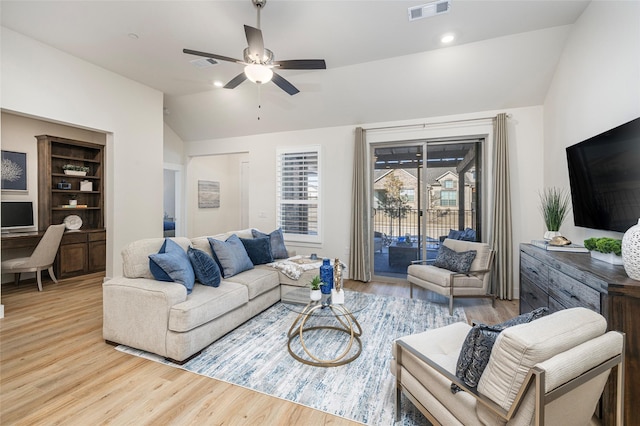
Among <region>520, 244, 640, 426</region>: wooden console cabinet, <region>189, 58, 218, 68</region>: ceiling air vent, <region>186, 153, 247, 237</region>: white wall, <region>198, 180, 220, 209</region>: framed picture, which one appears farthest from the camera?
<region>198, 180, 220, 209</region>: framed picture

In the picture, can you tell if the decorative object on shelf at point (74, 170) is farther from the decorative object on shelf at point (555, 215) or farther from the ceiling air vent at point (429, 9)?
the decorative object on shelf at point (555, 215)

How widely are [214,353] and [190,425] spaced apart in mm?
831

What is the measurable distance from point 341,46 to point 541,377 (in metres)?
3.67

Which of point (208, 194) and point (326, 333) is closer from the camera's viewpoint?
point (326, 333)

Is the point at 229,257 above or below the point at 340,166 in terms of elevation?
below

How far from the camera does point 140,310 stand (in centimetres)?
245

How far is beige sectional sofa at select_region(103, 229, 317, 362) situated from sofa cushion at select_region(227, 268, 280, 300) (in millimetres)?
96

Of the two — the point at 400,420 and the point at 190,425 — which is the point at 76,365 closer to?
the point at 190,425

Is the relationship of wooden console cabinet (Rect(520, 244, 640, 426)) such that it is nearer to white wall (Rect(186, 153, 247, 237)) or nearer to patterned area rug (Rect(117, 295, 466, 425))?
patterned area rug (Rect(117, 295, 466, 425))

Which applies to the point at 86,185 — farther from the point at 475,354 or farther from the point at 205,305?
the point at 475,354

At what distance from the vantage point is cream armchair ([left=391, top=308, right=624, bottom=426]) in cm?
104

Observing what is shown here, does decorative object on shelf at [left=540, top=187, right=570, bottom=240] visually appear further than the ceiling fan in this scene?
Yes

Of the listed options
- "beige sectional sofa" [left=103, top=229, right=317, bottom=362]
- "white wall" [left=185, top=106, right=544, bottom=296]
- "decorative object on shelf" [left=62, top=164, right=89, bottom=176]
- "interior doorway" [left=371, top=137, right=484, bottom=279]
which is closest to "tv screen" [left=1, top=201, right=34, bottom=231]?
"decorative object on shelf" [left=62, top=164, right=89, bottom=176]

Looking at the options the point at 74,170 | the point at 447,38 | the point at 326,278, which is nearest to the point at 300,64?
the point at 447,38
